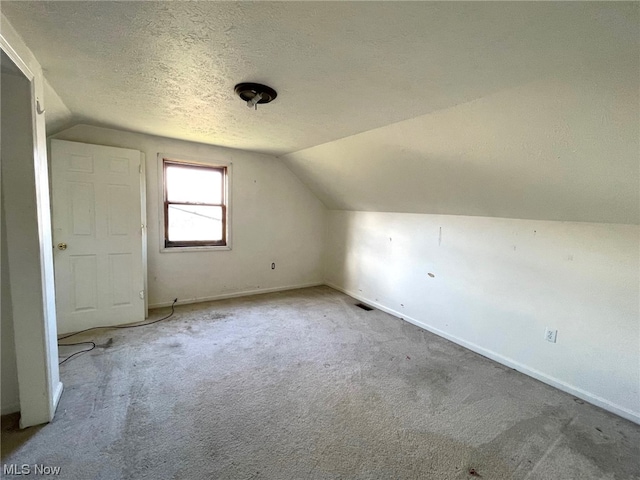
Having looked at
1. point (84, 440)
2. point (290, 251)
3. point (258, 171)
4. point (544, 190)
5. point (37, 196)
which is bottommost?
point (84, 440)

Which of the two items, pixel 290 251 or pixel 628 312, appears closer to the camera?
pixel 628 312

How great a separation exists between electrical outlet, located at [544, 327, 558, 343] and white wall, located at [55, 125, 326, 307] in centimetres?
342

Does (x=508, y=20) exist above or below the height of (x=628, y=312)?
above

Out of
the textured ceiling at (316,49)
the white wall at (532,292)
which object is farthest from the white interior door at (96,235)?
the white wall at (532,292)

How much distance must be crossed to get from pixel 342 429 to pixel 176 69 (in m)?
2.44

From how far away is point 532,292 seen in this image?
250 centimetres

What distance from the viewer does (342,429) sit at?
1.77 meters

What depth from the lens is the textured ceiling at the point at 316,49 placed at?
113 centimetres

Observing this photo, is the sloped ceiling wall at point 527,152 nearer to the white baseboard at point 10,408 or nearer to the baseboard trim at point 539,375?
the baseboard trim at point 539,375

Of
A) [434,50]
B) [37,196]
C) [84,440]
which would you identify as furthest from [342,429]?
[37,196]

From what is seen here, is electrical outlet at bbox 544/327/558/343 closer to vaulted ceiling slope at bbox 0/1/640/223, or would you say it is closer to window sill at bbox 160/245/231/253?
vaulted ceiling slope at bbox 0/1/640/223

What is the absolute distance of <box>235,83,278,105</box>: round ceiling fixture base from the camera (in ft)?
6.04

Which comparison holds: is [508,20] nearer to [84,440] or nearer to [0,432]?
[84,440]

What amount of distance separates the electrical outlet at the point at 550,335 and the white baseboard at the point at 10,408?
13.1 feet
